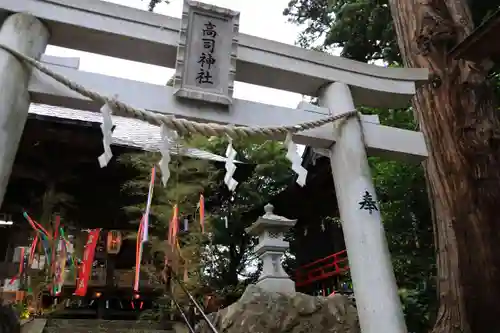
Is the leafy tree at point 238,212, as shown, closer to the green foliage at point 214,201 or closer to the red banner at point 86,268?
the green foliage at point 214,201

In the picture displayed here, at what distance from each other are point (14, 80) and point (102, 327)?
5.78 metres

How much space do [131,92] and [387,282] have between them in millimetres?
2316

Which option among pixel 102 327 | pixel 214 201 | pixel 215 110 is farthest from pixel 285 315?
pixel 214 201

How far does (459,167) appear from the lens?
12.6 ft

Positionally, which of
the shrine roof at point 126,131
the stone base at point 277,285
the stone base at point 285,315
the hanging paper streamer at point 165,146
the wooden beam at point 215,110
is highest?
the shrine roof at point 126,131

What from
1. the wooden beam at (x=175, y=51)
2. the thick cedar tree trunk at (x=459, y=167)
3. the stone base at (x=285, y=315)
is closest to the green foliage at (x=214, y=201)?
the stone base at (x=285, y=315)

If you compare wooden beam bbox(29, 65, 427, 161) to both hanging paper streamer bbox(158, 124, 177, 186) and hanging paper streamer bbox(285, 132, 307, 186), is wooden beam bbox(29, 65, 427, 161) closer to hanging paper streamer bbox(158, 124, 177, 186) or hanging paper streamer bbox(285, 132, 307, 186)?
hanging paper streamer bbox(285, 132, 307, 186)

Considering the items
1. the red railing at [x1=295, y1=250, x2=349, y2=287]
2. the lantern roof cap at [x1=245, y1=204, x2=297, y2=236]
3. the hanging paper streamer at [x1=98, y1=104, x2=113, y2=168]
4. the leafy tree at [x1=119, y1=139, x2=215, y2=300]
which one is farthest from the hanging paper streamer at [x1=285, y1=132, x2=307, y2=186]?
the red railing at [x1=295, y1=250, x2=349, y2=287]

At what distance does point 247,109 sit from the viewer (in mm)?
3521

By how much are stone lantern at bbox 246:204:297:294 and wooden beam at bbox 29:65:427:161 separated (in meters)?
3.28

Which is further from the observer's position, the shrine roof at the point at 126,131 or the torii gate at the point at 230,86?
the shrine roof at the point at 126,131

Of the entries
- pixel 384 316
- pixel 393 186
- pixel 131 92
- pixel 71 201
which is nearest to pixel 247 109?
pixel 131 92

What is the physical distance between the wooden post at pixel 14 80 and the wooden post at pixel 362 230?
2367 millimetres

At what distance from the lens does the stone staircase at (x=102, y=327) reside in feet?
23.0
